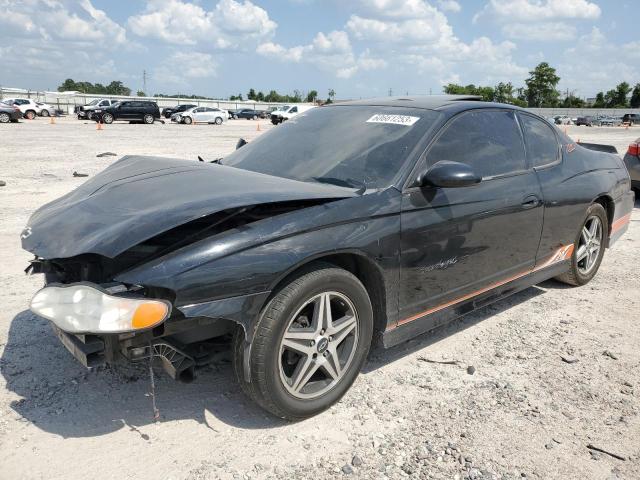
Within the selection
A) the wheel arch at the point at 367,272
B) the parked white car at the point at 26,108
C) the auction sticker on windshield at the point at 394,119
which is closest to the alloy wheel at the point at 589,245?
the auction sticker on windshield at the point at 394,119

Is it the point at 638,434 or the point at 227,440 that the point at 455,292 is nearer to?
the point at 638,434

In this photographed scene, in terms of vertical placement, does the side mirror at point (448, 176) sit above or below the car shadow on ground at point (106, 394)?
above

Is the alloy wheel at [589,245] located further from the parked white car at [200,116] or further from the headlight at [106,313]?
the parked white car at [200,116]

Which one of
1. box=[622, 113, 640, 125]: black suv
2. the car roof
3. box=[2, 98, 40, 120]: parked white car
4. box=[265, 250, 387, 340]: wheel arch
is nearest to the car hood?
box=[265, 250, 387, 340]: wheel arch

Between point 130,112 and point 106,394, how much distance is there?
127 ft

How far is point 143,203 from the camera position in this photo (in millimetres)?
2783

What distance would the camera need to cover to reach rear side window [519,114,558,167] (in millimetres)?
4219

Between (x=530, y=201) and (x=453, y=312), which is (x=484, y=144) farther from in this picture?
(x=453, y=312)

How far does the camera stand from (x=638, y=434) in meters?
2.84

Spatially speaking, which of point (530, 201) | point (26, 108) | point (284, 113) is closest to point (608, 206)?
point (530, 201)

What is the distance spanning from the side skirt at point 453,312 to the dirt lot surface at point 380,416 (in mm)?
299

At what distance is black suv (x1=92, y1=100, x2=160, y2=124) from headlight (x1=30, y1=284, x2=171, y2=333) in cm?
3870

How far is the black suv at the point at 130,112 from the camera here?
1496 inches

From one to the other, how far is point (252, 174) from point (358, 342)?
1189 millimetres
